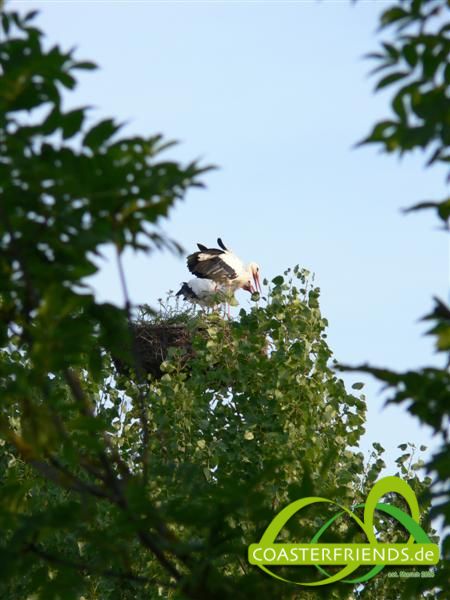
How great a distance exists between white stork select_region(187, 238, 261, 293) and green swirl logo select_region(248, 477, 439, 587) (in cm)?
786

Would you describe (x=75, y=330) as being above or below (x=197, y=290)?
below

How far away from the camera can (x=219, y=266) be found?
60.2ft

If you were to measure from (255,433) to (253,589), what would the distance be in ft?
25.8

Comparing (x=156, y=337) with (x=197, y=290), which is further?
(x=197, y=290)

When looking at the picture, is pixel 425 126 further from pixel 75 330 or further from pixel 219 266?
pixel 219 266

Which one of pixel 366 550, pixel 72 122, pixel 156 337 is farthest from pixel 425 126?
pixel 156 337

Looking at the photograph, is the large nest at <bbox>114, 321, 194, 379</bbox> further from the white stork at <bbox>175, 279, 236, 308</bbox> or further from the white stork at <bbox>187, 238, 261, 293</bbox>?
the white stork at <bbox>187, 238, 261, 293</bbox>

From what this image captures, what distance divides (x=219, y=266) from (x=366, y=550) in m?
10.7

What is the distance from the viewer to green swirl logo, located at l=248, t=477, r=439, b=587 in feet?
15.5

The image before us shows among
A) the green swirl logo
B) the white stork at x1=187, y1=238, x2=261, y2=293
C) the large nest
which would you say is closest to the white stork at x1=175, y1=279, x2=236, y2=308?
the white stork at x1=187, y1=238, x2=261, y2=293

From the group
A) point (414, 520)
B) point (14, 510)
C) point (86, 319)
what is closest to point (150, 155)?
point (86, 319)

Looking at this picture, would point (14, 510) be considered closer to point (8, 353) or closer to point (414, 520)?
point (414, 520)

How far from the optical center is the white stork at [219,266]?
18156mm

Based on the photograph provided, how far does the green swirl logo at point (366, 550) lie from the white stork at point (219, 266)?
7856mm
